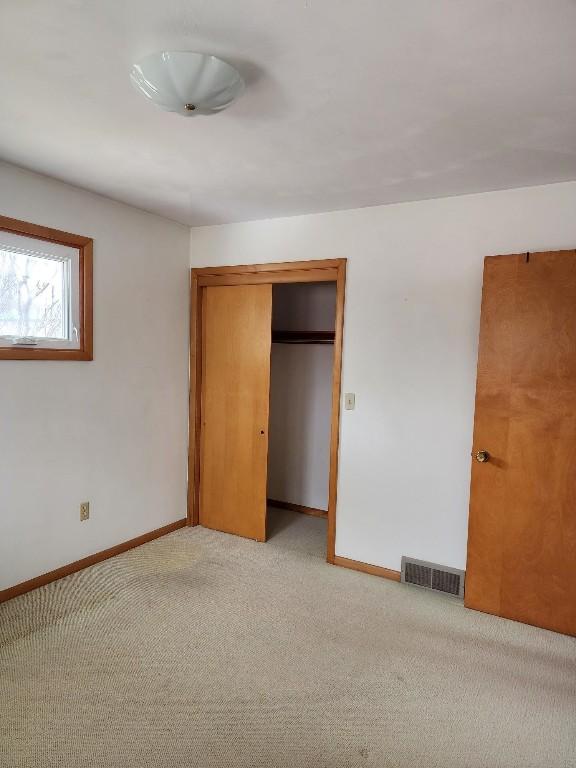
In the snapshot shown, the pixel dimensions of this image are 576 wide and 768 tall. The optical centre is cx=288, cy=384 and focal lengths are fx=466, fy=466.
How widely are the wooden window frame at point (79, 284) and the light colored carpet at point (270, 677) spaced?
1370 millimetres

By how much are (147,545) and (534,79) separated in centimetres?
343

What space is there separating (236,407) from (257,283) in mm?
968

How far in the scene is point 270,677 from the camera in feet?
6.81

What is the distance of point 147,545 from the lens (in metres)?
3.43

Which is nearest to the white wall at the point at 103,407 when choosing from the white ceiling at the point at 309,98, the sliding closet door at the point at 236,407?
the sliding closet door at the point at 236,407

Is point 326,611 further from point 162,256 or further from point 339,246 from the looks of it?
point 162,256

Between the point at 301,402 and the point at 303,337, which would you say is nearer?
the point at 303,337

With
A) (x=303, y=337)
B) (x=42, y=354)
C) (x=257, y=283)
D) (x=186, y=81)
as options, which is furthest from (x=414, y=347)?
(x=42, y=354)

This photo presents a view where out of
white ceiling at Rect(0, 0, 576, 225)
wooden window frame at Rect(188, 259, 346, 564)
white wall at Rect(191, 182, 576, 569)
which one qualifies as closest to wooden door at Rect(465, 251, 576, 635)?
white wall at Rect(191, 182, 576, 569)

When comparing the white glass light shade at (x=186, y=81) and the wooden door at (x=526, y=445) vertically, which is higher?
the white glass light shade at (x=186, y=81)

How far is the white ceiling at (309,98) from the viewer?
131cm

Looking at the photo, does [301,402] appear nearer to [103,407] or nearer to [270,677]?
[103,407]

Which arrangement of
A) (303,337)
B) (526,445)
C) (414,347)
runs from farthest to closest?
(303,337) < (414,347) < (526,445)

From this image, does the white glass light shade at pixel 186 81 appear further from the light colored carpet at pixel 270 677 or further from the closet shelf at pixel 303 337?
the closet shelf at pixel 303 337
